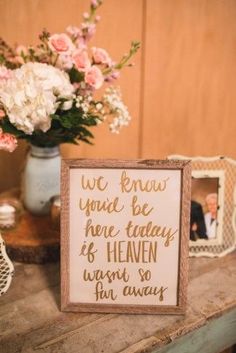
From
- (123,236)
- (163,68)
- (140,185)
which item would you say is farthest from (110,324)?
(163,68)

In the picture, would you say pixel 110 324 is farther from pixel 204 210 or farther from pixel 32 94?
pixel 32 94

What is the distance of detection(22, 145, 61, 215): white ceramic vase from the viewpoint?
1257 mm

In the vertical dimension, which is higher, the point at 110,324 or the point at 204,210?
the point at 204,210

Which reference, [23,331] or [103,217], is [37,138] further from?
[23,331]

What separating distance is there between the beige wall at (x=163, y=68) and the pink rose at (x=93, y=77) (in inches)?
14.8

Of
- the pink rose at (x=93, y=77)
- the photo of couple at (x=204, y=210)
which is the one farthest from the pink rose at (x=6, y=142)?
the photo of couple at (x=204, y=210)

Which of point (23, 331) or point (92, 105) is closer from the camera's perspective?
point (23, 331)

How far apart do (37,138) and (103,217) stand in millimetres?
362

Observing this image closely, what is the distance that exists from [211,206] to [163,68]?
53 centimetres

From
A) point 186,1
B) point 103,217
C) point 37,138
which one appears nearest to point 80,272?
point 103,217

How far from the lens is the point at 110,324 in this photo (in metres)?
0.97

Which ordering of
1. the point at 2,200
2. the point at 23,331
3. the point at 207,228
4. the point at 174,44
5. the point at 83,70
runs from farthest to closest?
the point at 174,44 → the point at 2,200 → the point at 207,228 → the point at 83,70 → the point at 23,331

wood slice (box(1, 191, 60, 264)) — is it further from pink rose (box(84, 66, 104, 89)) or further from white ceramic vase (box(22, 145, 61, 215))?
pink rose (box(84, 66, 104, 89))

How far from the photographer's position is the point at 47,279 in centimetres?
113
